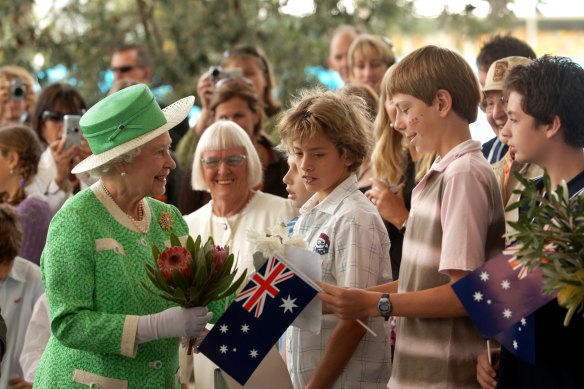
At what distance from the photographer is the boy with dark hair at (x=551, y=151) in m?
3.09

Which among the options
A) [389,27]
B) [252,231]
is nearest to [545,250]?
[252,231]

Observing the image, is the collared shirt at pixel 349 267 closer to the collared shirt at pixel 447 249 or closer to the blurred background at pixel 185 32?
the collared shirt at pixel 447 249

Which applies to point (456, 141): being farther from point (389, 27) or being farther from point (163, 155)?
point (389, 27)

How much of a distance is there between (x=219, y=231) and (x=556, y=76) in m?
2.28

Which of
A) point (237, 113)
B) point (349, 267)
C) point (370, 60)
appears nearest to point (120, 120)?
point (349, 267)

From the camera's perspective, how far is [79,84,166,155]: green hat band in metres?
3.64

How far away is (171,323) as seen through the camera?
3393mm

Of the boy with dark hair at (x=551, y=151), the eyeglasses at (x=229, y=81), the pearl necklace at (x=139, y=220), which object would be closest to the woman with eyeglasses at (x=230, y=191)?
the eyeglasses at (x=229, y=81)

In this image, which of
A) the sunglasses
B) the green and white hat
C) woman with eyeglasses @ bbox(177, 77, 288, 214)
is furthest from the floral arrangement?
the sunglasses

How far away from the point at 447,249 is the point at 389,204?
5.46 ft

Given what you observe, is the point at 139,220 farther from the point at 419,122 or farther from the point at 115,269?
the point at 419,122

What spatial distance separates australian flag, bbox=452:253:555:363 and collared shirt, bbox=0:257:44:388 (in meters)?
2.64

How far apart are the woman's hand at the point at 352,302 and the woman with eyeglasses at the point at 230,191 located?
1.65 meters

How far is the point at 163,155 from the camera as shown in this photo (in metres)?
3.73
